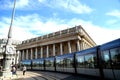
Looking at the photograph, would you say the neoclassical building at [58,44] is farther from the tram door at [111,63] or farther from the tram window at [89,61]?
the tram door at [111,63]

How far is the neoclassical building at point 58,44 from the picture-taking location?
6626cm

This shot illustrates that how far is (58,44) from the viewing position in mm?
77812

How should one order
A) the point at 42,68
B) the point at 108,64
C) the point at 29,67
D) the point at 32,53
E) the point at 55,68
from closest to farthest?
the point at 108,64 < the point at 55,68 < the point at 42,68 < the point at 29,67 < the point at 32,53

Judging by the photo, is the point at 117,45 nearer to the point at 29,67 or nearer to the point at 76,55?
the point at 76,55

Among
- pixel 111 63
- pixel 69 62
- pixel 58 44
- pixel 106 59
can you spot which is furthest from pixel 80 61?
pixel 58 44

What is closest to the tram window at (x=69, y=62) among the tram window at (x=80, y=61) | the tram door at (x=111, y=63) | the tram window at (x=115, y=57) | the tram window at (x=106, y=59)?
the tram window at (x=80, y=61)

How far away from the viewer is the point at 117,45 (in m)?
12.0

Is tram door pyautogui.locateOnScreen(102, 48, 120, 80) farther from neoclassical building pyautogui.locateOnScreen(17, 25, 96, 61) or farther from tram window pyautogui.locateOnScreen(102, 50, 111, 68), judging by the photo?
neoclassical building pyautogui.locateOnScreen(17, 25, 96, 61)

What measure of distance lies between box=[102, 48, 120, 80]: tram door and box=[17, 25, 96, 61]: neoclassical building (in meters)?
49.4

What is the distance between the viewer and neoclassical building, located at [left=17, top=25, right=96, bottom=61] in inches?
2609

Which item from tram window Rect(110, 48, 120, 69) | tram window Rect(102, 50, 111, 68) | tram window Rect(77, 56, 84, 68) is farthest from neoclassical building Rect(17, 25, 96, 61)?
tram window Rect(110, 48, 120, 69)

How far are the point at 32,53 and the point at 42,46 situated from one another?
11306 mm

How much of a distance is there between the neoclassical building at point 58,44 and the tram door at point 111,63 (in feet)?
162

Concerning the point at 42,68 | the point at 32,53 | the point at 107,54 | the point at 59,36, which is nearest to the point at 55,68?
the point at 42,68
